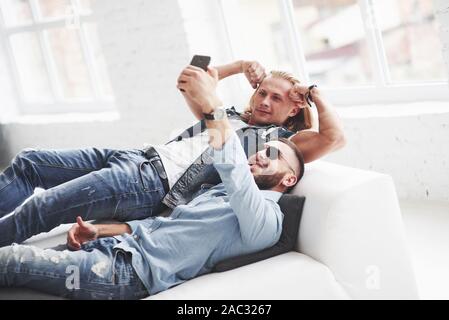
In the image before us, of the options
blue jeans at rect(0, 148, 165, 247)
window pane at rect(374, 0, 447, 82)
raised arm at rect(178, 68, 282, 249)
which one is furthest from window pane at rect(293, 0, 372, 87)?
raised arm at rect(178, 68, 282, 249)

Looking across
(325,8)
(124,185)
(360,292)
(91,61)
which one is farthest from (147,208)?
(91,61)

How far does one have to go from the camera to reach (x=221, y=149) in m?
1.65

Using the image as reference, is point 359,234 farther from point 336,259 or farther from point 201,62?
point 201,62

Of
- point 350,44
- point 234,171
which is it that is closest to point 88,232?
point 234,171

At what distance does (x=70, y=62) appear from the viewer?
16.3 feet

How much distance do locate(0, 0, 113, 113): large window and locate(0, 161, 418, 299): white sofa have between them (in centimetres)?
328

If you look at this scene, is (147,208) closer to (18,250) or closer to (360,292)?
(18,250)

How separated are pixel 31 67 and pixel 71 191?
3.57m

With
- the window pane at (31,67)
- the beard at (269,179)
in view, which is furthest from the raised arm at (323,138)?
the window pane at (31,67)

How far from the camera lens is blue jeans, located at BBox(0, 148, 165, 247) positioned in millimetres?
2084

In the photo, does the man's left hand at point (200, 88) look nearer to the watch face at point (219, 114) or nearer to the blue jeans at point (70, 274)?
the watch face at point (219, 114)

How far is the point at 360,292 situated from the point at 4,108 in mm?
4446

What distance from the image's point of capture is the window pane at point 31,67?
518 centimetres
